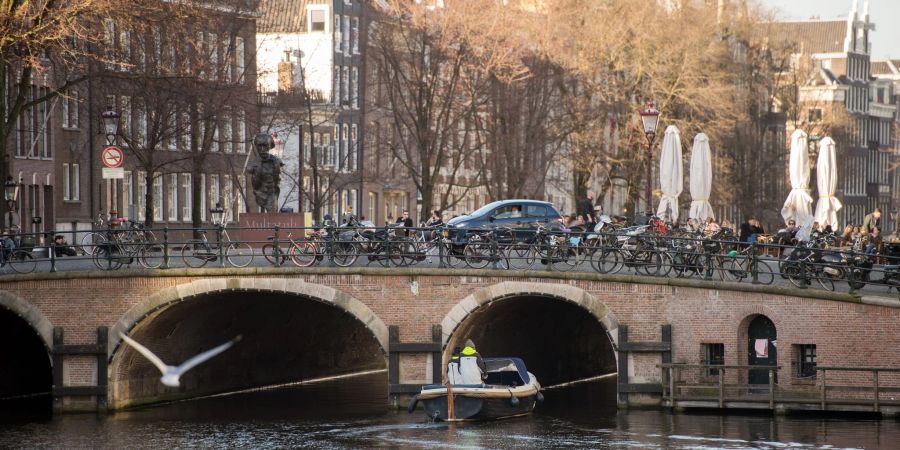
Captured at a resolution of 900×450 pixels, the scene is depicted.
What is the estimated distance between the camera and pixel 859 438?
40.5m

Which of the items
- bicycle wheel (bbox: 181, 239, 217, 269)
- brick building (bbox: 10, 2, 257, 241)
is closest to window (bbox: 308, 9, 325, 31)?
brick building (bbox: 10, 2, 257, 241)

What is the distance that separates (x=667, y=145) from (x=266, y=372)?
12.8 m

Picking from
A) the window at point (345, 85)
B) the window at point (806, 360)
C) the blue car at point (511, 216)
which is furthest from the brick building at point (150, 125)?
the window at point (806, 360)

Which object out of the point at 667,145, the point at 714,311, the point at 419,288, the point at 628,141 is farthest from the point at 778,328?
the point at 628,141

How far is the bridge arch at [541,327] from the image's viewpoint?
4659cm

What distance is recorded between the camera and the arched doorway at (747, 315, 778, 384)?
149ft

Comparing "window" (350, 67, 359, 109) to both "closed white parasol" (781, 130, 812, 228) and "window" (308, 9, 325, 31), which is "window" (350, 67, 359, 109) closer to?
"window" (308, 9, 325, 31)

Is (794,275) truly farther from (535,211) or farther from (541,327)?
(535,211)

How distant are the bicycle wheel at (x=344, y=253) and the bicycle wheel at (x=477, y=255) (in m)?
2.58

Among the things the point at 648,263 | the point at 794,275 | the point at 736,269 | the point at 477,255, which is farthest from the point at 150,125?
the point at 794,275

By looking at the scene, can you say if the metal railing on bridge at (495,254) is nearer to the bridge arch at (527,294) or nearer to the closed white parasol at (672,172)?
the bridge arch at (527,294)

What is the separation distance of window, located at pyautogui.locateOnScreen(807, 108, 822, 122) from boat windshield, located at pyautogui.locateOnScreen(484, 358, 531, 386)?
147 ft

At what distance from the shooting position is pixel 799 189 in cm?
5728

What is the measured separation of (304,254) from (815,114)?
55.7m
